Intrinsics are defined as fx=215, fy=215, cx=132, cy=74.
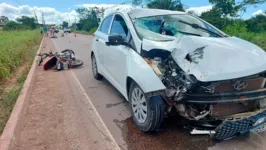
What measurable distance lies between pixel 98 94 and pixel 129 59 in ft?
6.57

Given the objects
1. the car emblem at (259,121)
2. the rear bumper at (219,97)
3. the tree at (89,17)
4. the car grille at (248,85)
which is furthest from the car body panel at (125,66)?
the tree at (89,17)

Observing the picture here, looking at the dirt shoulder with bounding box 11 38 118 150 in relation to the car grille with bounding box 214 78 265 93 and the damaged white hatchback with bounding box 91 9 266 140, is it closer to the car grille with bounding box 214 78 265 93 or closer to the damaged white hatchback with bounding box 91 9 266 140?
the damaged white hatchback with bounding box 91 9 266 140

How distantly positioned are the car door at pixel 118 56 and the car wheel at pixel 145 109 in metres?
0.45

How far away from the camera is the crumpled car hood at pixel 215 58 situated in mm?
2547

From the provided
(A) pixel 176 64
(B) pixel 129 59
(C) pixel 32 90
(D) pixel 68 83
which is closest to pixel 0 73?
(C) pixel 32 90

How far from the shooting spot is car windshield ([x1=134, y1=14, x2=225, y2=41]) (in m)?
3.65

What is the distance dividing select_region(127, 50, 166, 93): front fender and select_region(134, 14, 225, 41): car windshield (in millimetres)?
560

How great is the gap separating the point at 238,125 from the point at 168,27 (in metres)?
2.02

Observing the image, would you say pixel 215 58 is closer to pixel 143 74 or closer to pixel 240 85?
pixel 240 85

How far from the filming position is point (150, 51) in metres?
3.19

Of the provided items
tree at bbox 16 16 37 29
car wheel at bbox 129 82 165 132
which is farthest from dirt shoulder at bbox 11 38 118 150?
tree at bbox 16 16 37 29

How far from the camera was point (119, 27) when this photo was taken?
4.26m

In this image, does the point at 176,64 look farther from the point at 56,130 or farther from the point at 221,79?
the point at 56,130

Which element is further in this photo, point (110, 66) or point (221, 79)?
point (110, 66)
